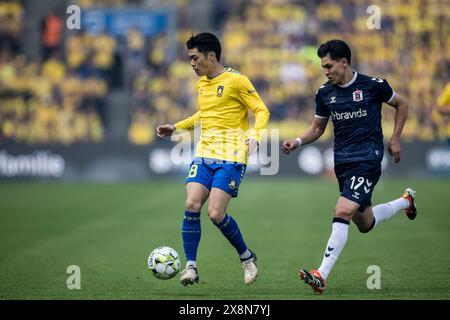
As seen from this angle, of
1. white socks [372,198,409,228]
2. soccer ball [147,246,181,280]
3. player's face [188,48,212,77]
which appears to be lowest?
soccer ball [147,246,181,280]

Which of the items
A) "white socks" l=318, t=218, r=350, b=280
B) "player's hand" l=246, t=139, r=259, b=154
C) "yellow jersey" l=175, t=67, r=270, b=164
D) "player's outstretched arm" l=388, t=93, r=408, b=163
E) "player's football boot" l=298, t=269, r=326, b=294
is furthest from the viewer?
"yellow jersey" l=175, t=67, r=270, b=164

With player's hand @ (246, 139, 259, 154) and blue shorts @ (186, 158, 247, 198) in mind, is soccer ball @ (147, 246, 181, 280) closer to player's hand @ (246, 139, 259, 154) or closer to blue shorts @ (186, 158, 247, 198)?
blue shorts @ (186, 158, 247, 198)

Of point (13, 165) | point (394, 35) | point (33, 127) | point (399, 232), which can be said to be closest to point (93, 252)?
point (399, 232)

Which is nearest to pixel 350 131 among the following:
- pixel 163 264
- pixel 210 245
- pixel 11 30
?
pixel 163 264

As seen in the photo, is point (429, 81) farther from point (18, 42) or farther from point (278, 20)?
point (18, 42)

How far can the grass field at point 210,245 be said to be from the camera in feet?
28.3

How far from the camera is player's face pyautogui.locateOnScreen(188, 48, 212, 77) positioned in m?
8.95

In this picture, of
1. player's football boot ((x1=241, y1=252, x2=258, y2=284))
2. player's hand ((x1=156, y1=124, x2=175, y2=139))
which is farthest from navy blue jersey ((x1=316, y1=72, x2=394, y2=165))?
player's hand ((x1=156, y1=124, x2=175, y2=139))

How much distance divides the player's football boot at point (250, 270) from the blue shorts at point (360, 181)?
3.88ft

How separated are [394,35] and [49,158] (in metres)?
12.2

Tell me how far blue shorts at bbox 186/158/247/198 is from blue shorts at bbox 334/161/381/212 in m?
1.07

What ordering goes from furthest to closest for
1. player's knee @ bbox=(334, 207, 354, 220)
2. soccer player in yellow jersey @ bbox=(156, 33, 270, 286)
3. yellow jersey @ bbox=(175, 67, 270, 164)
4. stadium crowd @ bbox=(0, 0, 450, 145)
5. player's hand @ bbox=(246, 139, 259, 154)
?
stadium crowd @ bbox=(0, 0, 450, 145) < yellow jersey @ bbox=(175, 67, 270, 164) < soccer player in yellow jersey @ bbox=(156, 33, 270, 286) < player's hand @ bbox=(246, 139, 259, 154) < player's knee @ bbox=(334, 207, 354, 220)

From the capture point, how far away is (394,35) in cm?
3078

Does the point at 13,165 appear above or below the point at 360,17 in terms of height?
below
